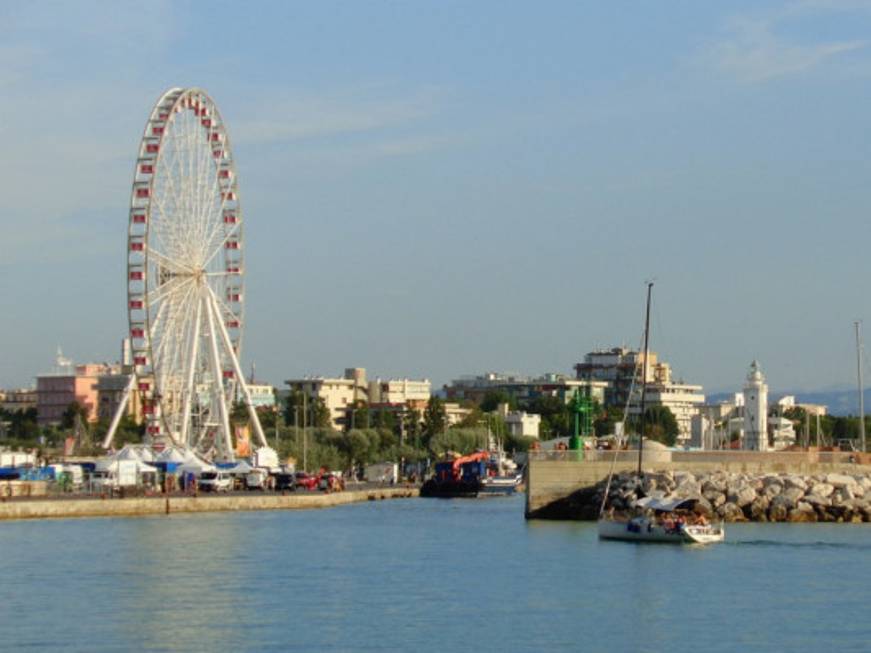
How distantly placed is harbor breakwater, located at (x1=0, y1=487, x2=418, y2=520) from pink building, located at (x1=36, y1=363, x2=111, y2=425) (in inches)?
3963

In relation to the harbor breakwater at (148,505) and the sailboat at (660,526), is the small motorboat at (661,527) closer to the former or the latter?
the sailboat at (660,526)

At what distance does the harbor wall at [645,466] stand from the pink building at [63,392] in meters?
118

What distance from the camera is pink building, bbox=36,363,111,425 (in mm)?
177875

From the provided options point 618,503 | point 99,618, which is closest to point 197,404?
point 618,503

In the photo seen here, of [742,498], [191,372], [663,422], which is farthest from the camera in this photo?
[663,422]

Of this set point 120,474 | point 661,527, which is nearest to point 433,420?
point 120,474

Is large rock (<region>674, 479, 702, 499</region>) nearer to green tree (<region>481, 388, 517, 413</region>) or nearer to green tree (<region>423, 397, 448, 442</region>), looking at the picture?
green tree (<region>423, 397, 448, 442</region>)

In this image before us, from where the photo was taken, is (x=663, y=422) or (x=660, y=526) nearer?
(x=660, y=526)

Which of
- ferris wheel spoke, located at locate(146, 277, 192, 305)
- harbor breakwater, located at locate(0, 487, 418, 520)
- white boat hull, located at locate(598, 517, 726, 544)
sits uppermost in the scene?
ferris wheel spoke, located at locate(146, 277, 192, 305)

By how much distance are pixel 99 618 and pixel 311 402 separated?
123584mm

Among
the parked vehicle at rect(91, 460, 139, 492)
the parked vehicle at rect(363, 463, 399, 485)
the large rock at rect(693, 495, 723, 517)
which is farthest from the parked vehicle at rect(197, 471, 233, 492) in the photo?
the parked vehicle at rect(363, 463, 399, 485)

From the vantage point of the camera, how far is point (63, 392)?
588 feet

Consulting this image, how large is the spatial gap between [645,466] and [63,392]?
123 m

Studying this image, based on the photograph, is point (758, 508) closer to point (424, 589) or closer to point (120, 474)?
point (424, 589)
